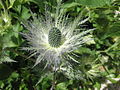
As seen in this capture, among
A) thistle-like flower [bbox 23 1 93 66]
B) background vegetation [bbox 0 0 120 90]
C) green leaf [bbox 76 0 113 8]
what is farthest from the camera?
background vegetation [bbox 0 0 120 90]

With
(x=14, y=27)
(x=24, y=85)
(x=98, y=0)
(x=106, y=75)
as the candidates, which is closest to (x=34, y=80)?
(x=24, y=85)

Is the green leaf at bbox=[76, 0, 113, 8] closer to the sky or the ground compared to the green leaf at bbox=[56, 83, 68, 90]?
closer to the sky

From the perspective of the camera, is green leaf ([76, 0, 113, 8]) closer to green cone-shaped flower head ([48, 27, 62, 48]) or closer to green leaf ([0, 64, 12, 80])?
green cone-shaped flower head ([48, 27, 62, 48])

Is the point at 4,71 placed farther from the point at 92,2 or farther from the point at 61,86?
the point at 92,2

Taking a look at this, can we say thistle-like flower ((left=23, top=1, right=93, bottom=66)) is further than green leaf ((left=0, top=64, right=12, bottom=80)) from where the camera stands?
No

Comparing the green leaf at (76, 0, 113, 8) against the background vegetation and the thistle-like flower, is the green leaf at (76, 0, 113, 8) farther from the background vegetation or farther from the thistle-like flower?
the background vegetation

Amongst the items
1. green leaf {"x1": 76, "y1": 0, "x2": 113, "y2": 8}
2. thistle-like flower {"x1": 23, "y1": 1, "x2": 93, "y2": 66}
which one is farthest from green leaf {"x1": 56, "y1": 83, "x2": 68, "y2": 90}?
green leaf {"x1": 76, "y1": 0, "x2": 113, "y2": 8}

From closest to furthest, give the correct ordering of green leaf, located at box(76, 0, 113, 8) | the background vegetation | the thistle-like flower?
green leaf, located at box(76, 0, 113, 8) < the thistle-like flower < the background vegetation
